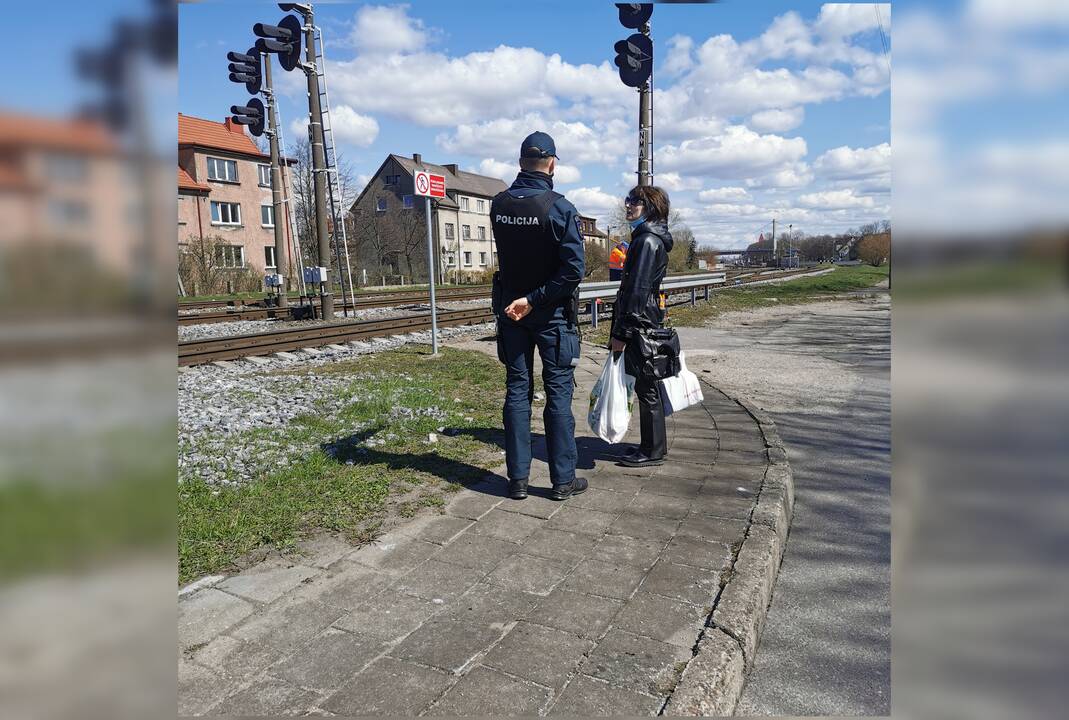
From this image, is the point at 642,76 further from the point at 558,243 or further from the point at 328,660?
the point at 328,660

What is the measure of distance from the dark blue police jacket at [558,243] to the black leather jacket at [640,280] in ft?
2.15

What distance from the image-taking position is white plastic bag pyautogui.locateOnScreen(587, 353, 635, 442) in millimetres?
4438

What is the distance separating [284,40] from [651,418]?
13.8 m

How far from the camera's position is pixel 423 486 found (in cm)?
420

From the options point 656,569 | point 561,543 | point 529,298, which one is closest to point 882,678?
point 656,569

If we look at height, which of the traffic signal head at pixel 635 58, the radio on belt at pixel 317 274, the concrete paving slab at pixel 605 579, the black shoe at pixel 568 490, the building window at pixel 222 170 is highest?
the building window at pixel 222 170

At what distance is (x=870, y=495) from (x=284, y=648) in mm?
3680

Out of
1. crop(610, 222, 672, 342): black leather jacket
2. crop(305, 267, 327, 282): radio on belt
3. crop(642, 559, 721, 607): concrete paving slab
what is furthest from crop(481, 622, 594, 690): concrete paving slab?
crop(305, 267, 327, 282): radio on belt

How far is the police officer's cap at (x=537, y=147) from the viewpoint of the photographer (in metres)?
3.84

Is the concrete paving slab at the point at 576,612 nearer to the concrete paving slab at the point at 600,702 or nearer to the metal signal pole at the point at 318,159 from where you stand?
the concrete paving slab at the point at 600,702

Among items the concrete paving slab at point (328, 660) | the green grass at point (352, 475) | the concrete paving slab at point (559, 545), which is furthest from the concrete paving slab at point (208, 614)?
the concrete paving slab at point (559, 545)

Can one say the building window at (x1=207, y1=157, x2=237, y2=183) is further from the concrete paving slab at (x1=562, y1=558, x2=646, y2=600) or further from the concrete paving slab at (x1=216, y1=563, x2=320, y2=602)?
the concrete paving slab at (x1=562, y1=558, x2=646, y2=600)

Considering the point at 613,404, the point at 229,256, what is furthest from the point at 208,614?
the point at 229,256
